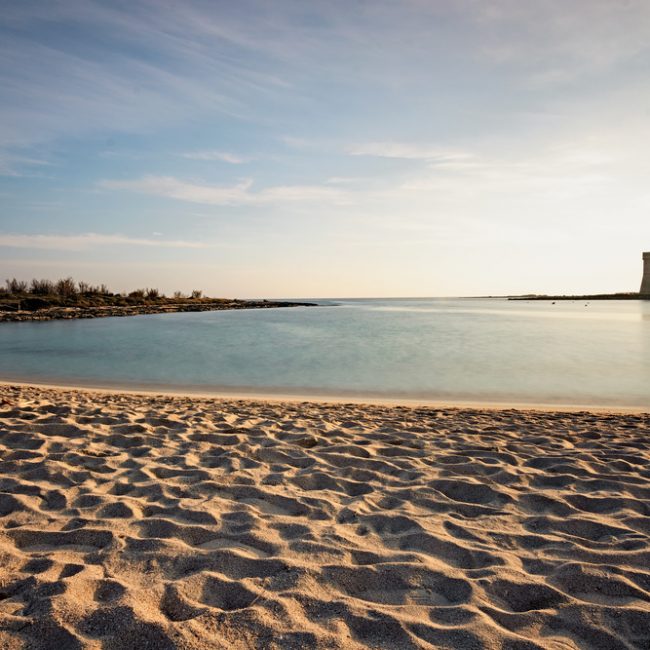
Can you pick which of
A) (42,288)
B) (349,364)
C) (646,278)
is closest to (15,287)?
(42,288)

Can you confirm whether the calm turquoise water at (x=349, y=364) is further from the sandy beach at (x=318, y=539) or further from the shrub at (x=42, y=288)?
the shrub at (x=42, y=288)

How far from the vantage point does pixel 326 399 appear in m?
10.6

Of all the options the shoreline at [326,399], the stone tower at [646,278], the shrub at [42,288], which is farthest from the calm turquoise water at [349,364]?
the stone tower at [646,278]

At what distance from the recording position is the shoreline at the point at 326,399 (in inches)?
372

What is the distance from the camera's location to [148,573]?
9.19ft

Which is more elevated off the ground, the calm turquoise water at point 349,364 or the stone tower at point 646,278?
the stone tower at point 646,278

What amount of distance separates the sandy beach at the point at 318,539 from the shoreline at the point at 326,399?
337cm

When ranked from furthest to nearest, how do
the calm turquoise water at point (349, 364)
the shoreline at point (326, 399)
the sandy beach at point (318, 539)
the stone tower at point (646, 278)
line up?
the stone tower at point (646, 278)
the calm turquoise water at point (349, 364)
the shoreline at point (326, 399)
the sandy beach at point (318, 539)

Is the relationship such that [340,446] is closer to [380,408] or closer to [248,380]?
[380,408]

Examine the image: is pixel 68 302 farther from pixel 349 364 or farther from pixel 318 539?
pixel 318 539

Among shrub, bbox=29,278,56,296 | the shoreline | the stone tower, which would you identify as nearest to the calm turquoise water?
the shoreline

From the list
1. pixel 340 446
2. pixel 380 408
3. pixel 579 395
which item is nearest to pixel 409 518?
pixel 340 446

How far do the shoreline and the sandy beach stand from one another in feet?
11.1

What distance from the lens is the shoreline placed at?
9453mm
